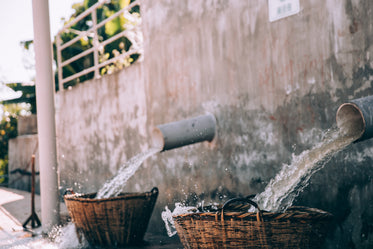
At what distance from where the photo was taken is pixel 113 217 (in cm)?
352

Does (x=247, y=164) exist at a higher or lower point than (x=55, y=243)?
higher

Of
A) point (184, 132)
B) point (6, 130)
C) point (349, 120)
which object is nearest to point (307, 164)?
point (349, 120)

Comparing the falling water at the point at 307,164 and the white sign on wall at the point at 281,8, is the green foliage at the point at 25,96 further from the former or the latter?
the falling water at the point at 307,164

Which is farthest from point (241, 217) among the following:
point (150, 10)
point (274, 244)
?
point (150, 10)

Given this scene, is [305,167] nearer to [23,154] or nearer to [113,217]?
[113,217]

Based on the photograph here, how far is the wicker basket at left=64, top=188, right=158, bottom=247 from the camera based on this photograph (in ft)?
11.5

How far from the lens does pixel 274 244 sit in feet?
6.91

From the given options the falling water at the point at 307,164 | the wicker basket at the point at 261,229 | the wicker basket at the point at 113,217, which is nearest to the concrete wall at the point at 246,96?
the falling water at the point at 307,164

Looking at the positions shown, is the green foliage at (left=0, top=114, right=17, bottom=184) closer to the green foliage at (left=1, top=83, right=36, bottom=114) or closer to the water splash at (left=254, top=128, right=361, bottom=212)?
the green foliage at (left=1, top=83, right=36, bottom=114)

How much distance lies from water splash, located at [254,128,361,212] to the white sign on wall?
928 mm

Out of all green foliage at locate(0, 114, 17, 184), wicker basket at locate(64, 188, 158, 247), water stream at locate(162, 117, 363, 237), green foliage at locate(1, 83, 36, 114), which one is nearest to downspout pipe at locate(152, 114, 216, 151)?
wicker basket at locate(64, 188, 158, 247)

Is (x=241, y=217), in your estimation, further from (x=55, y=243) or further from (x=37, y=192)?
(x=37, y=192)

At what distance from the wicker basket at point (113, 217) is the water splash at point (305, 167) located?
1141mm

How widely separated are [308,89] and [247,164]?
803 millimetres
